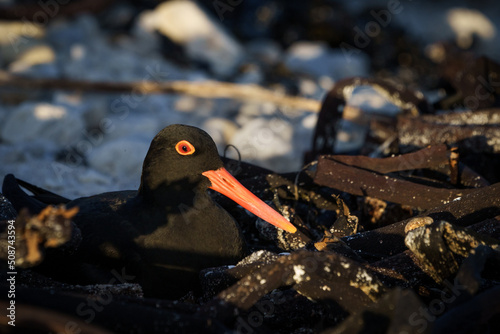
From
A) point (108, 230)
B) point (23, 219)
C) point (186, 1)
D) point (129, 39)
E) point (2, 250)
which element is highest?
point (23, 219)

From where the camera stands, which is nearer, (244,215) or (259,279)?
(259,279)

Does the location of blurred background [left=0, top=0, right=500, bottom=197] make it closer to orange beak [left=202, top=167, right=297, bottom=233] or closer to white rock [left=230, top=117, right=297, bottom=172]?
white rock [left=230, top=117, right=297, bottom=172]

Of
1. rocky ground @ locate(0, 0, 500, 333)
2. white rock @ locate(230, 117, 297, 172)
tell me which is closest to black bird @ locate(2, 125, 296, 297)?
rocky ground @ locate(0, 0, 500, 333)

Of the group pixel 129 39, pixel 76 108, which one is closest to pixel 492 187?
pixel 76 108

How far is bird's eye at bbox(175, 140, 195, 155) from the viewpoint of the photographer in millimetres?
2891

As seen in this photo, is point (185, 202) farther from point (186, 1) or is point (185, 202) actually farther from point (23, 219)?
point (186, 1)

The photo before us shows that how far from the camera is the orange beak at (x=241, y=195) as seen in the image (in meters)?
2.87

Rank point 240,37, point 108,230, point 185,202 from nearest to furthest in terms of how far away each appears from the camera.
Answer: point 108,230 < point 185,202 < point 240,37

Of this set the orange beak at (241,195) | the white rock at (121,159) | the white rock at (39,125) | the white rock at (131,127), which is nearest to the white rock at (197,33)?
the white rock at (131,127)

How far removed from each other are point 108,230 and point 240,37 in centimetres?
603

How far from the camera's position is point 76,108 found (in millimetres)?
5570

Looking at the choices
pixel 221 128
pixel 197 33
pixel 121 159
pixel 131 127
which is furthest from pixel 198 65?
pixel 121 159

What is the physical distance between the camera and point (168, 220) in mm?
2795

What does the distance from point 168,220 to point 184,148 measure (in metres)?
0.40
